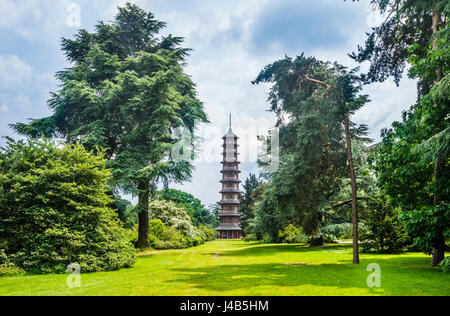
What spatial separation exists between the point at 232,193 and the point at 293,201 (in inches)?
1582

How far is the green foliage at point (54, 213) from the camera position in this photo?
34.9 ft

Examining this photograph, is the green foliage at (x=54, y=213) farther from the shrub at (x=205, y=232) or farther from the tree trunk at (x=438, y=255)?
the shrub at (x=205, y=232)

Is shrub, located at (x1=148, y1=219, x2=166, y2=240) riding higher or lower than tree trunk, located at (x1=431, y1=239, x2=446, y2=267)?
lower

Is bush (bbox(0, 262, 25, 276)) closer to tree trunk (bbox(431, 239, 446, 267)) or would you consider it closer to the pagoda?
tree trunk (bbox(431, 239, 446, 267))

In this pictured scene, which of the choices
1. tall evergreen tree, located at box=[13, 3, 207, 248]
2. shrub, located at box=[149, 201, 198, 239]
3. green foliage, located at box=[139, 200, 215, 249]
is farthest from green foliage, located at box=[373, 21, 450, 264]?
shrub, located at box=[149, 201, 198, 239]

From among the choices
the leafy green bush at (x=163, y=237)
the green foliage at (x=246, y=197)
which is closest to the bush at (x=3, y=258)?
the leafy green bush at (x=163, y=237)

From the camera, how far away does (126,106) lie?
19312 millimetres

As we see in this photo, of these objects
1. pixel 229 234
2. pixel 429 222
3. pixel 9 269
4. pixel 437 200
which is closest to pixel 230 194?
pixel 229 234

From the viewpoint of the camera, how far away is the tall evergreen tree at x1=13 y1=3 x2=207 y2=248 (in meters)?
18.8

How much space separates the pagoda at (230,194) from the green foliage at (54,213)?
157ft

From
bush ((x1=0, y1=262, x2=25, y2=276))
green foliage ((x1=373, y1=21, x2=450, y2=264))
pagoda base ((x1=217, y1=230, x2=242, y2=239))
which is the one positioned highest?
green foliage ((x1=373, y1=21, x2=450, y2=264))

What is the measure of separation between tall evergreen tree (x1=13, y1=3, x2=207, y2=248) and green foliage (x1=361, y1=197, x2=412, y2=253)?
11681 millimetres
